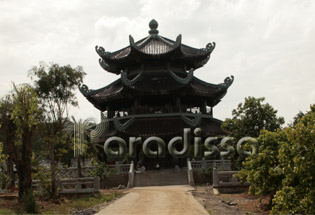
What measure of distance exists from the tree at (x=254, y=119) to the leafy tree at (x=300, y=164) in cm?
1044

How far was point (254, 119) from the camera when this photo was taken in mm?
18891

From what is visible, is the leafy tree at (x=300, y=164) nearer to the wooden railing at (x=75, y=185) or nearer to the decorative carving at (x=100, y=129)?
the wooden railing at (x=75, y=185)

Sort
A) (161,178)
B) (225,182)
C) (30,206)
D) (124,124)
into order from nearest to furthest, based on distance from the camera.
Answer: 1. (30,206)
2. (225,182)
3. (161,178)
4. (124,124)

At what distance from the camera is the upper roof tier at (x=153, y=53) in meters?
33.1

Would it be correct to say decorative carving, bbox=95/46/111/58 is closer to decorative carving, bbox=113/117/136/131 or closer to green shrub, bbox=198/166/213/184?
decorative carving, bbox=113/117/136/131

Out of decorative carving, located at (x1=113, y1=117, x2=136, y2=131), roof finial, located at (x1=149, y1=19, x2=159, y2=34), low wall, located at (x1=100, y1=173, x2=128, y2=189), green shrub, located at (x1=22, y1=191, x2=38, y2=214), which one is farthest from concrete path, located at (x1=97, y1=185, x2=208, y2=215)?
roof finial, located at (x1=149, y1=19, x2=159, y2=34)

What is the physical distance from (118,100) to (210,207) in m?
20.5

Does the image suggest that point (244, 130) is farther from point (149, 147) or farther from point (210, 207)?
point (149, 147)

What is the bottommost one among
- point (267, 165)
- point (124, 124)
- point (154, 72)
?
point (267, 165)

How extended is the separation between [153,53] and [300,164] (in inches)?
1067

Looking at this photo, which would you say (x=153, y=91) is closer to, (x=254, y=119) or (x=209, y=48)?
(x=209, y=48)

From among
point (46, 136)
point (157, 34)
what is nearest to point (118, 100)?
point (157, 34)

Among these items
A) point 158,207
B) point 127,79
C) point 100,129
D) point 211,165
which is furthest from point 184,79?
point 158,207

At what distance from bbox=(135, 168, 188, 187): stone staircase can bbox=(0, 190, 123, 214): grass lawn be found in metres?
6.67
